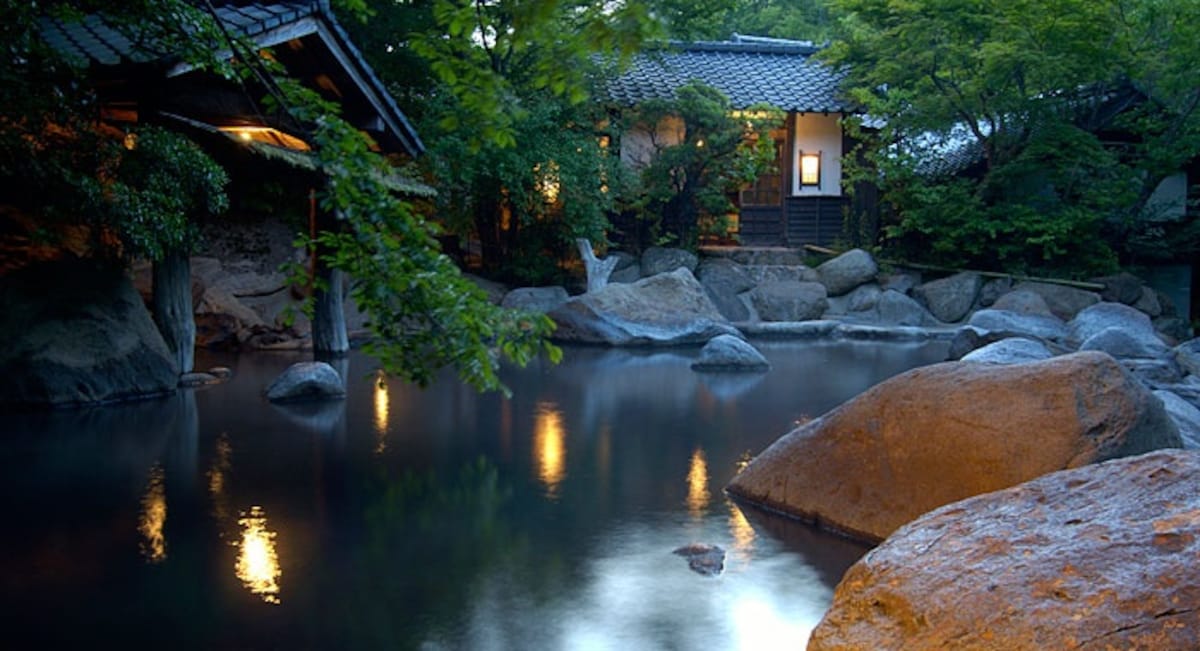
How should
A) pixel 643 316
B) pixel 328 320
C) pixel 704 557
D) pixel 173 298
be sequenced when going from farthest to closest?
1. pixel 643 316
2. pixel 328 320
3. pixel 173 298
4. pixel 704 557

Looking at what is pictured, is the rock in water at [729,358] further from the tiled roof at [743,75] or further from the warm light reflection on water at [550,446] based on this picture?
the tiled roof at [743,75]

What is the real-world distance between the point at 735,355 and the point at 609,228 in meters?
7.31

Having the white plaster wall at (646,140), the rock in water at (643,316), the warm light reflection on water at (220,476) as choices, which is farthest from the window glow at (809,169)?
the warm light reflection on water at (220,476)

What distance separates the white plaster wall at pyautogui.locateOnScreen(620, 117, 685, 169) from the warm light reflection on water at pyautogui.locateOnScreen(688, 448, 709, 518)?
49.2ft

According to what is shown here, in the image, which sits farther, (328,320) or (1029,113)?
Result: (1029,113)

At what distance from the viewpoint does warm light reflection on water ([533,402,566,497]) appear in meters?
7.30

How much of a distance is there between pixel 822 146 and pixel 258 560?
21.0 meters

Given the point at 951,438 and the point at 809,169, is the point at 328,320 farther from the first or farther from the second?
the point at 809,169

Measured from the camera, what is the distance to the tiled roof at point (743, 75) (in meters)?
22.6

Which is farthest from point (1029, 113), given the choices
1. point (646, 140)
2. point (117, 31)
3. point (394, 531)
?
point (394, 531)

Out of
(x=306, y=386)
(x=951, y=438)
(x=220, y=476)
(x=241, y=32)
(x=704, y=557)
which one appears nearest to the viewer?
(x=704, y=557)

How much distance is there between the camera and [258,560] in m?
5.30

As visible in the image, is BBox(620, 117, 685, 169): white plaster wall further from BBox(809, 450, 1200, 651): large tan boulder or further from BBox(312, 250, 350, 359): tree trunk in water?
BBox(809, 450, 1200, 651): large tan boulder

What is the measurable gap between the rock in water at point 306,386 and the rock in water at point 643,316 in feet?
22.1
